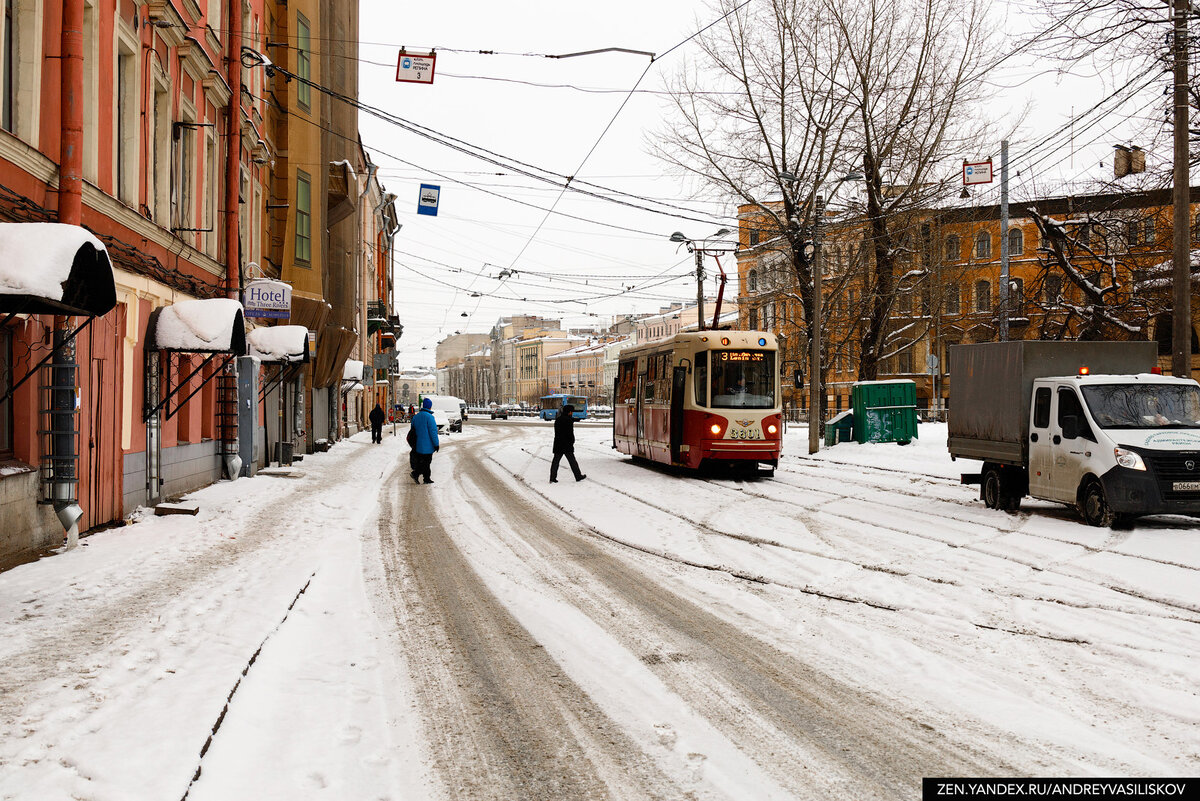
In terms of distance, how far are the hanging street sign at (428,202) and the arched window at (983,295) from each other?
140ft

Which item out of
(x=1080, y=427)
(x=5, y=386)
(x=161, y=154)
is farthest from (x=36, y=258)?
(x=1080, y=427)

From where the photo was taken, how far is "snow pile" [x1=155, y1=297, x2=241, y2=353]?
14922mm

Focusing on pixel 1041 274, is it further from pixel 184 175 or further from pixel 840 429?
Answer: pixel 184 175

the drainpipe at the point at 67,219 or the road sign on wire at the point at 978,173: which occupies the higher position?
the road sign on wire at the point at 978,173

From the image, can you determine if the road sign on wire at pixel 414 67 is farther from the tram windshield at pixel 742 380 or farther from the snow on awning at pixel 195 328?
the tram windshield at pixel 742 380

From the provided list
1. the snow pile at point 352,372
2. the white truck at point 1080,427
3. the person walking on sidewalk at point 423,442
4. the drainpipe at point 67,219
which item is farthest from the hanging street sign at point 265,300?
the snow pile at point 352,372

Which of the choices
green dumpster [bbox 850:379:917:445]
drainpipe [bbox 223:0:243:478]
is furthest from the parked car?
drainpipe [bbox 223:0:243:478]

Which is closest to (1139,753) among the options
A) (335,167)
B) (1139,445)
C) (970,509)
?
(1139,445)

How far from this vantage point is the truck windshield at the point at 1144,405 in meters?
13.2

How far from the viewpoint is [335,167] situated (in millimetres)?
33312

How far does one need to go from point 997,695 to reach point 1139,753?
1.01 meters

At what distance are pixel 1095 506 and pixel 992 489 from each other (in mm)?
2546

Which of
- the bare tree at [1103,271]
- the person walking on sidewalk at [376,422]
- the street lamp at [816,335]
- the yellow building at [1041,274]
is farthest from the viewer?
the person walking on sidewalk at [376,422]

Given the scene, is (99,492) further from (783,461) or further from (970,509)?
(783,461)
